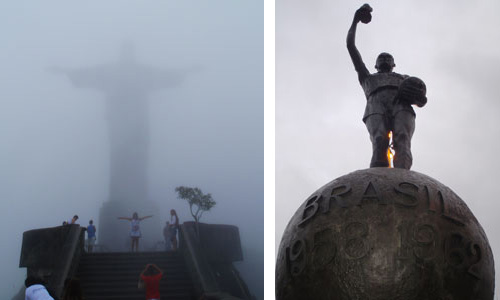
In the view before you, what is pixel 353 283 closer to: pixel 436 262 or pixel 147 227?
pixel 436 262

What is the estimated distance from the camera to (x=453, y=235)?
131 inches

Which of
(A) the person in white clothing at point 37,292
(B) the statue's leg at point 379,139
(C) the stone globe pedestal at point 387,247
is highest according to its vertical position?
(B) the statue's leg at point 379,139

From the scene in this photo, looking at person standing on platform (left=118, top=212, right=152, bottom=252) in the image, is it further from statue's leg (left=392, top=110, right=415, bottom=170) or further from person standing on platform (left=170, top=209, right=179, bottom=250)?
statue's leg (left=392, top=110, right=415, bottom=170)

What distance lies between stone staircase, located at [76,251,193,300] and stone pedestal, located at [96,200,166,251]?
31 centimetres

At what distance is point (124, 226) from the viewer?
11977 mm

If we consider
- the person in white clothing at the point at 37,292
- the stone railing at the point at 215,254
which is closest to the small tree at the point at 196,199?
the stone railing at the point at 215,254

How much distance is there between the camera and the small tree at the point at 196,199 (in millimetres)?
11945

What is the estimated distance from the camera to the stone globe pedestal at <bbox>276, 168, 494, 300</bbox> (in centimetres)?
317

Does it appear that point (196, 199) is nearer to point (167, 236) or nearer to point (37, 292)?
point (167, 236)

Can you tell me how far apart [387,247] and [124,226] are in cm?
949

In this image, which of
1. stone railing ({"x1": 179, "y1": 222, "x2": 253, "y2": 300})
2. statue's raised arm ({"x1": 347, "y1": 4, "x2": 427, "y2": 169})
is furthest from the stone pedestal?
statue's raised arm ({"x1": 347, "y1": 4, "x2": 427, "y2": 169})

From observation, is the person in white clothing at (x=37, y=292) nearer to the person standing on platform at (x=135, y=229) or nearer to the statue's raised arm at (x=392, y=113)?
the statue's raised arm at (x=392, y=113)

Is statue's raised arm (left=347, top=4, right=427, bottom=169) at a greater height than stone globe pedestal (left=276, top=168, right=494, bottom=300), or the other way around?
statue's raised arm (left=347, top=4, right=427, bottom=169)

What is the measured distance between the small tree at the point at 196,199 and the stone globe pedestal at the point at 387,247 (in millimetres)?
8370
